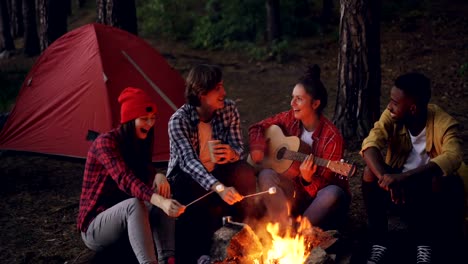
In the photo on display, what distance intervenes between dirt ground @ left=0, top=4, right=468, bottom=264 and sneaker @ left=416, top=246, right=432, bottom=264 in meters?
0.48

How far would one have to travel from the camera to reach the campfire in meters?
3.80

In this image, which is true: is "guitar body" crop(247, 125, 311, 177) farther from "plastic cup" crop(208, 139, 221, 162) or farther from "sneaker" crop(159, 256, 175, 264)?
"sneaker" crop(159, 256, 175, 264)

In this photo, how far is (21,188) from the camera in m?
6.29

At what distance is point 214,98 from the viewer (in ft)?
14.2

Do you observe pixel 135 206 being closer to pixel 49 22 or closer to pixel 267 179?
pixel 267 179

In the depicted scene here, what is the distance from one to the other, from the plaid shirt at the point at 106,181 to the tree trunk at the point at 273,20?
10.6 m

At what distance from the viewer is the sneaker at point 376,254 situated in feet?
13.5

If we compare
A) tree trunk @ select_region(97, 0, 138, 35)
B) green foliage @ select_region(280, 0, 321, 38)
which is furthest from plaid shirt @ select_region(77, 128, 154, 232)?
green foliage @ select_region(280, 0, 321, 38)

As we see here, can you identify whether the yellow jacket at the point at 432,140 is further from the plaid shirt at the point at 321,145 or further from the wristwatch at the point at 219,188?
the wristwatch at the point at 219,188

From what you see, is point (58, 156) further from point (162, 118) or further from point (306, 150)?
point (306, 150)

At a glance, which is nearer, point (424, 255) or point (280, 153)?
point (424, 255)

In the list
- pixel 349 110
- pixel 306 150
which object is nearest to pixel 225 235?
pixel 306 150

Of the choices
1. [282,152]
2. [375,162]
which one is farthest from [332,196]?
[282,152]

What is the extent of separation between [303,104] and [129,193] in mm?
1604
